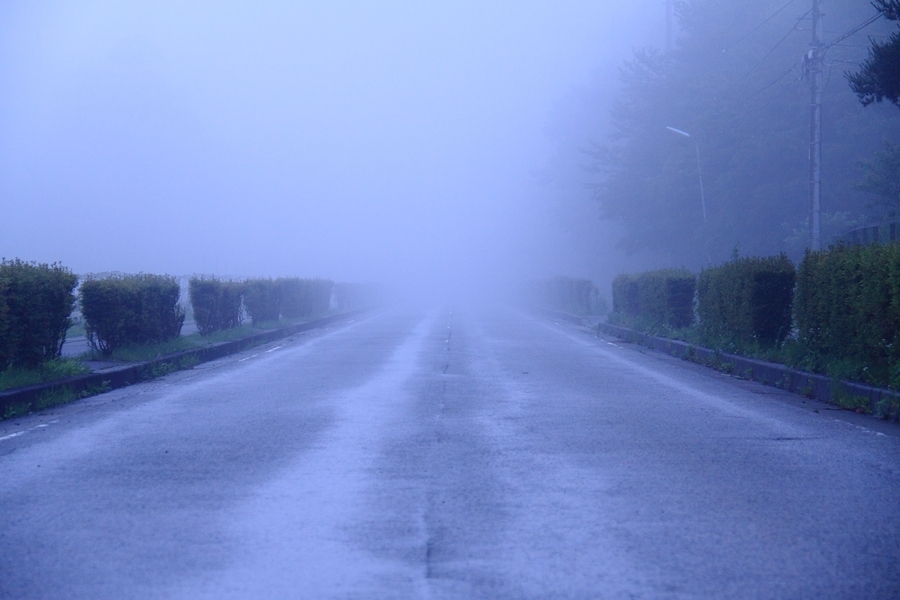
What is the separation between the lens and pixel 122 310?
16938 mm

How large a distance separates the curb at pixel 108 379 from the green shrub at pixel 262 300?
5.24 m

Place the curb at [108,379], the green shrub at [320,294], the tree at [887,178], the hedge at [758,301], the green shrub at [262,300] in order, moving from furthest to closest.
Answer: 1. the green shrub at [320,294]
2. the tree at [887,178]
3. the green shrub at [262,300]
4. the hedge at [758,301]
5. the curb at [108,379]

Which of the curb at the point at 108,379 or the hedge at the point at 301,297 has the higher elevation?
the hedge at the point at 301,297

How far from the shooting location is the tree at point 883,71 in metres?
19.3

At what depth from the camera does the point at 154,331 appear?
18.7 metres

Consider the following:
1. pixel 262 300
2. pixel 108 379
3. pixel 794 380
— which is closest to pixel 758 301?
pixel 794 380

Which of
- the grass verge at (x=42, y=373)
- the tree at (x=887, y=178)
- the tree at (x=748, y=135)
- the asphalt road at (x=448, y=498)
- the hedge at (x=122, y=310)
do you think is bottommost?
the asphalt road at (x=448, y=498)

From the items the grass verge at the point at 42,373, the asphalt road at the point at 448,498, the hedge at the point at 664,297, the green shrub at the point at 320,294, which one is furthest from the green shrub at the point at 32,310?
the green shrub at the point at 320,294

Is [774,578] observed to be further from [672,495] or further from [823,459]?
[823,459]

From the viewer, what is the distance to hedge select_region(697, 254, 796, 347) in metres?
17.4

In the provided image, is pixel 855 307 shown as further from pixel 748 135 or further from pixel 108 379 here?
pixel 748 135

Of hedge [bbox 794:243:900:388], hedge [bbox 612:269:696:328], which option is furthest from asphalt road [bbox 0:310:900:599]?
hedge [bbox 612:269:696:328]

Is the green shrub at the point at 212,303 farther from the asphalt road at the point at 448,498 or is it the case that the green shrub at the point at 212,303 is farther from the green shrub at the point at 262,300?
the asphalt road at the point at 448,498

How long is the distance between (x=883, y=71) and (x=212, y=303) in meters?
17.6
